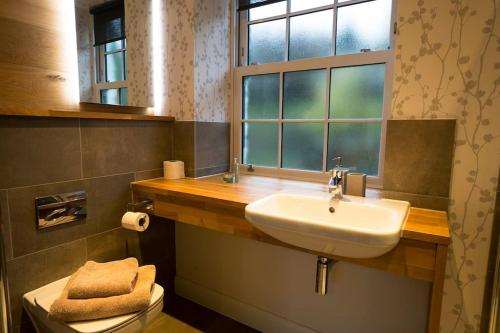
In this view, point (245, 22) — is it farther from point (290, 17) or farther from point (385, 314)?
point (385, 314)

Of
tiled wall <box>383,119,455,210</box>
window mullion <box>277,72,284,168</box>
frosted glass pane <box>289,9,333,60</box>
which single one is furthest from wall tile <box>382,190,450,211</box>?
frosted glass pane <box>289,9,333,60</box>

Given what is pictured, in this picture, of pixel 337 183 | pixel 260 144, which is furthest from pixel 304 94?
pixel 337 183

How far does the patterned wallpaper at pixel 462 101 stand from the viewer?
1.07 meters

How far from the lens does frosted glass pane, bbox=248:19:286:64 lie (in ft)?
6.16

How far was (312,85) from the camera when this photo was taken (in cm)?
178

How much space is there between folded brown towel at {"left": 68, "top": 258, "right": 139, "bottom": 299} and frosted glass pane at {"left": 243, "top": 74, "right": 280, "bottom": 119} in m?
1.23

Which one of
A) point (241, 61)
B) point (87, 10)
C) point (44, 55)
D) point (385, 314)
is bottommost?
point (385, 314)

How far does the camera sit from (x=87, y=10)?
5.09ft

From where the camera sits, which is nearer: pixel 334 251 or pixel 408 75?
pixel 334 251

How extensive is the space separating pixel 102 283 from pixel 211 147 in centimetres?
104

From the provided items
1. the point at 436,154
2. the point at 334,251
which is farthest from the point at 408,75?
the point at 334,251

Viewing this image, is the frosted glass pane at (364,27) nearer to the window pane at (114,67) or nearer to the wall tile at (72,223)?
the window pane at (114,67)

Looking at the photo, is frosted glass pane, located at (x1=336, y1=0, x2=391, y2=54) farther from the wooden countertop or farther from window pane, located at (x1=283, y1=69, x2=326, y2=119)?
the wooden countertop

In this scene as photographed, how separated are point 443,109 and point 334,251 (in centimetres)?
73
